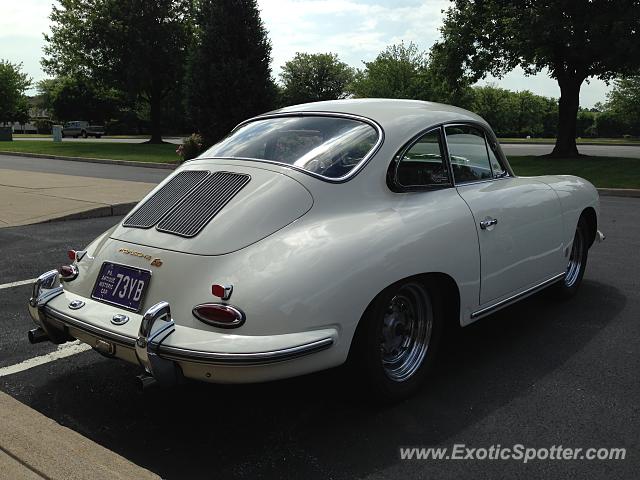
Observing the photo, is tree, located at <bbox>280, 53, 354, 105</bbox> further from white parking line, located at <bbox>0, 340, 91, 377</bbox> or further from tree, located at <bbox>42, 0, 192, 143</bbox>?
white parking line, located at <bbox>0, 340, 91, 377</bbox>

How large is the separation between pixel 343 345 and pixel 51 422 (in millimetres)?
1396

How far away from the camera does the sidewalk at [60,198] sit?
9.09 metres

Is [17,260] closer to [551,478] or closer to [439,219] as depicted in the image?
[439,219]

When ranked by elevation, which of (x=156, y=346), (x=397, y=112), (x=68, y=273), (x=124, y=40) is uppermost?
(x=124, y=40)

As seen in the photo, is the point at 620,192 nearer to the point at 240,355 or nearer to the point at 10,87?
the point at 240,355

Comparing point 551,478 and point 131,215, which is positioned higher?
point 131,215

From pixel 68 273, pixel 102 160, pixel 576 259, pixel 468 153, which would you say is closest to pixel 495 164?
pixel 468 153

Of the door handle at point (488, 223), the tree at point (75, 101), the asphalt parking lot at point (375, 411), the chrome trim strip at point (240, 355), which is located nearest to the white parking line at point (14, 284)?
Result: the asphalt parking lot at point (375, 411)

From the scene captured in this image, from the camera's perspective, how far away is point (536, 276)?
4.19m

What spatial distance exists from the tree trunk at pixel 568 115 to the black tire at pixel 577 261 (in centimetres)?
1844

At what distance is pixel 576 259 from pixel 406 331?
262cm

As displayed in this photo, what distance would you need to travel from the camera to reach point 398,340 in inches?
129

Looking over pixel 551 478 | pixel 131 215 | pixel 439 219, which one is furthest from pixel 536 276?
pixel 131 215

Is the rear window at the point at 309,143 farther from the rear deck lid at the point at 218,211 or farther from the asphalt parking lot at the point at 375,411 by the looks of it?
the asphalt parking lot at the point at 375,411
